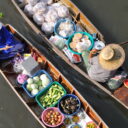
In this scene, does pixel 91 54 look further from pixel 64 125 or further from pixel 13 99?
pixel 13 99

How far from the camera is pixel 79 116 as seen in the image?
5582 millimetres

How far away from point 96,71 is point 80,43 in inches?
40.5

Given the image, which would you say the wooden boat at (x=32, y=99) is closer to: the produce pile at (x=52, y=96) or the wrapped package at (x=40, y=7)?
the produce pile at (x=52, y=96)

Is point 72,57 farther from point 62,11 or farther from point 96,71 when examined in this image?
point 62,11

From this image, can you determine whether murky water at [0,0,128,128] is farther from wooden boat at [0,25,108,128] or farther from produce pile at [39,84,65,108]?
produce pile at [39,84,65,108]

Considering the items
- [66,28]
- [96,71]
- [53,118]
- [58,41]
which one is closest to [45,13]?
[66,28]

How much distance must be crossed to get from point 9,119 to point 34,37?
230 centimetres

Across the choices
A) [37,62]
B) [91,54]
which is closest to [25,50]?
[37,62]

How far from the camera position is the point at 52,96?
18.7 ft

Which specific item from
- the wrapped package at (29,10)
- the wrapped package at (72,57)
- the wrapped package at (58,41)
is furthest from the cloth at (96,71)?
the wrapped package at (29,10)

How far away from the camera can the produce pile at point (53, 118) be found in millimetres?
5383

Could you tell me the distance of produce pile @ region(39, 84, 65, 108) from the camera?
567 centimetres

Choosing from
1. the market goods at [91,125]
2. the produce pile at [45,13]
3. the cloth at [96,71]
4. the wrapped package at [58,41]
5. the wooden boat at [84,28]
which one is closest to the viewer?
→ the market goods at [91,125]

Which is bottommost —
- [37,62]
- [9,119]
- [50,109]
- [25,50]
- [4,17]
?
[50,109]
